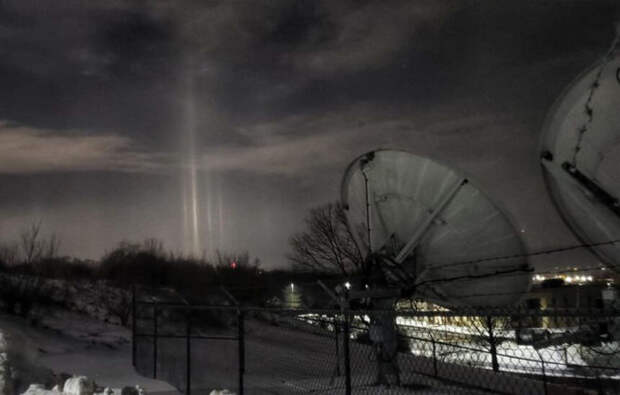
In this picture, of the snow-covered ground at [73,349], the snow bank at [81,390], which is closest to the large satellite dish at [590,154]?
the snow bank at [81,390]

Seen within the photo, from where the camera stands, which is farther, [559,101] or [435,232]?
[435,232]

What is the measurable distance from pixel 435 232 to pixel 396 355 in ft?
8.87

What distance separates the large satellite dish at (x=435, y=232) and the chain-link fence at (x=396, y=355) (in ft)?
2.63

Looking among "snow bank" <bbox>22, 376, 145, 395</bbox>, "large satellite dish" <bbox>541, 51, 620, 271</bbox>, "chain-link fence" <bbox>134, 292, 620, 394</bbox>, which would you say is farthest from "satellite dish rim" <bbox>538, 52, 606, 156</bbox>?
"snow bank" <bbox>22, 376, 145, 395</bbox>

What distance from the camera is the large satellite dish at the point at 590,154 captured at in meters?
7.35

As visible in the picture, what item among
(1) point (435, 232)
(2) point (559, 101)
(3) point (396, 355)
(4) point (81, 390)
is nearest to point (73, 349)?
(4) point (81, 390)

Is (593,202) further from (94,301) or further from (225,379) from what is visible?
(94,301)

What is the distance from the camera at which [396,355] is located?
938 centimetres

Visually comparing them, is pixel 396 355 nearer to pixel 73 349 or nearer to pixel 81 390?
pixel 81 390

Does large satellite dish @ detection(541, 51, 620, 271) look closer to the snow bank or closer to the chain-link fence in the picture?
the chain-link fence

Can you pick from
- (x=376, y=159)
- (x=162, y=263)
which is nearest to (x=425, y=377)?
(x=376, y=159)

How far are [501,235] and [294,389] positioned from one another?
15.6ft

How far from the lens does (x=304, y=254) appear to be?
44.9m

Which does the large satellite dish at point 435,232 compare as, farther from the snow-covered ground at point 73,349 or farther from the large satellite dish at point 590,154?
the snow-covered ground at point 73,349
